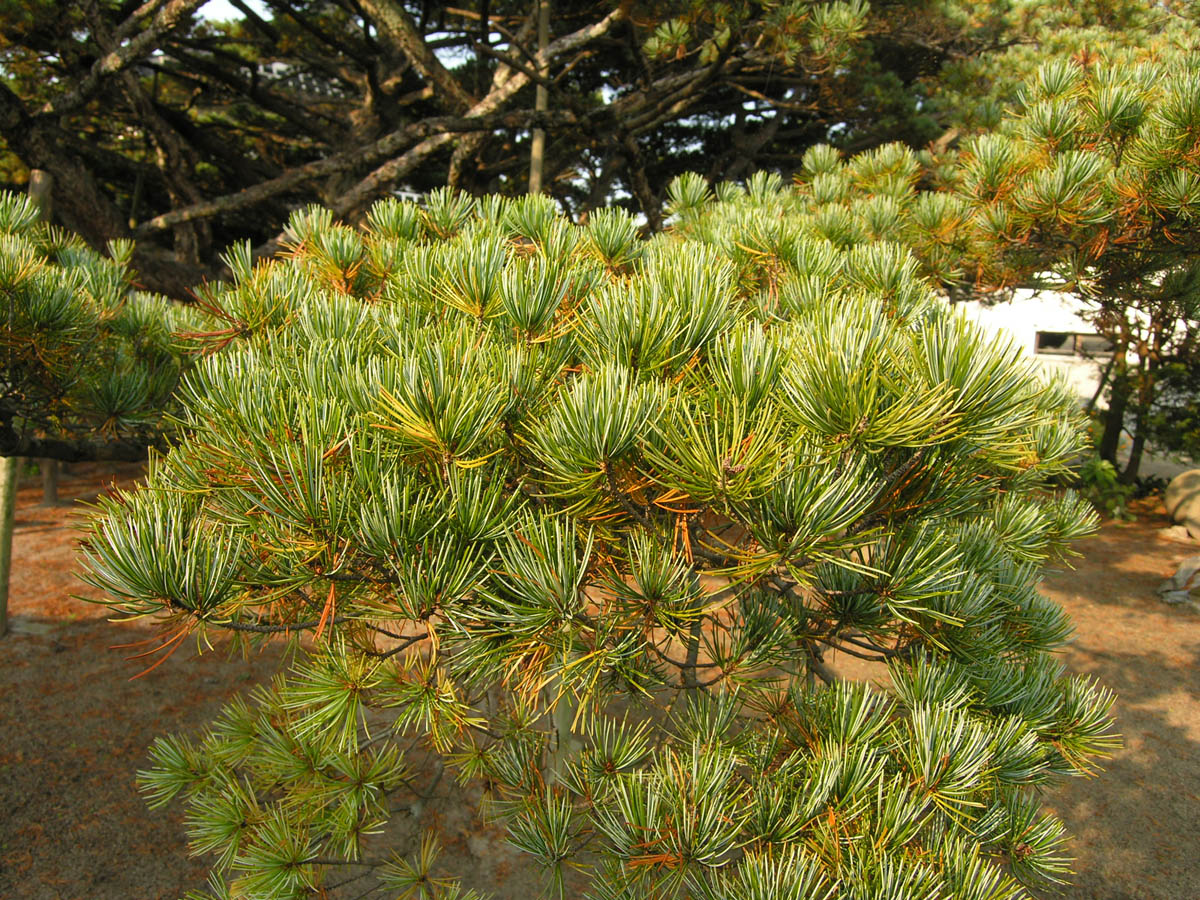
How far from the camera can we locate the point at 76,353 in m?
2.47

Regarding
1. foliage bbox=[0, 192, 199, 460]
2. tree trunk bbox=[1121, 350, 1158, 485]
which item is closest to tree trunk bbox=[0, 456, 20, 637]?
foliage bbox=[0, 192, 199, 460]

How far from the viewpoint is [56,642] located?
6.05 metres

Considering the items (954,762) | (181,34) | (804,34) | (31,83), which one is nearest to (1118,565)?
(804,34)

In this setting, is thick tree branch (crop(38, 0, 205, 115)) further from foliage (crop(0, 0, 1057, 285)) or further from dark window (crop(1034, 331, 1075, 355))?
dark window (crop(1034, 331, 1075, 355))

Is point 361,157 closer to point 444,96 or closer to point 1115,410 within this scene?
point 444,96

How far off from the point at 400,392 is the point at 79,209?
18.9 feet

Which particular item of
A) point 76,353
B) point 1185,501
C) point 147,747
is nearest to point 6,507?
point 147,747

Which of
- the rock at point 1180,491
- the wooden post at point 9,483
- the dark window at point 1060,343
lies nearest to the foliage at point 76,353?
the wooden post at point 9,483

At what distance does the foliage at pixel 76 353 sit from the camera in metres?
2.29

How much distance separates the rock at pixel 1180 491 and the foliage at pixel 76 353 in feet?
39.2

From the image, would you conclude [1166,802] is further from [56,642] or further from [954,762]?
[56,642]

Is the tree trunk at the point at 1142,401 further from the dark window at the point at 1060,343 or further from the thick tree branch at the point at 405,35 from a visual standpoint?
the thick tree branch at the point at 405,35

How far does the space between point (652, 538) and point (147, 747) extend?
4.47 meters

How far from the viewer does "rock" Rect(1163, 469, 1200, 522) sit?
988 centimetres
